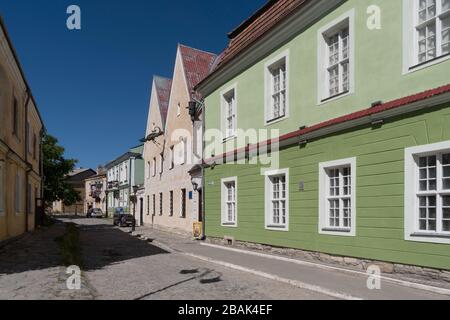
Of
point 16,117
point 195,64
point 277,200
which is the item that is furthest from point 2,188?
point 195,64

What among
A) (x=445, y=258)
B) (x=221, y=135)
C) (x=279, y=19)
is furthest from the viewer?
(x=221, y=135)

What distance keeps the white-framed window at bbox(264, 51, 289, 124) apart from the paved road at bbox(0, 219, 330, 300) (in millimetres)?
5146

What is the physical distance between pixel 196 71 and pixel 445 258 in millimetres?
20051

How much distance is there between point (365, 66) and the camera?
10.2 m

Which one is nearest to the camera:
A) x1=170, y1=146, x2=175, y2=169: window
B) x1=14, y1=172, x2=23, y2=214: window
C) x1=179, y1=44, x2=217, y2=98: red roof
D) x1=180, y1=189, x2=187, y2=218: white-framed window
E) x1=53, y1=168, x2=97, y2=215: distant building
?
x1=14, y1=172, x2=23, y2=214: window

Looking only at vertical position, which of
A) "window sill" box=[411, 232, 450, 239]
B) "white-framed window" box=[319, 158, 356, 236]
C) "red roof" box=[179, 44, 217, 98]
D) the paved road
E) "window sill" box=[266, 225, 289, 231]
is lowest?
the paved road

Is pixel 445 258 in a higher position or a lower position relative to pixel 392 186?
lower

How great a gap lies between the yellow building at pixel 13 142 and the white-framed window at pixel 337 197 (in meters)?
10.0

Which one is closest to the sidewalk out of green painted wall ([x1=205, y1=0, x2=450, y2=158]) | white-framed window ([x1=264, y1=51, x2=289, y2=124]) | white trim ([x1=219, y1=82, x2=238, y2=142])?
green painted wall ([x1=205, y1=0, x2=450, y2=158])

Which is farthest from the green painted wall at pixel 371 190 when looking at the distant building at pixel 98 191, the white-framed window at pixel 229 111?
the distant building at pixel 98 191

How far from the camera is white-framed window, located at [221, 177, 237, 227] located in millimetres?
16734

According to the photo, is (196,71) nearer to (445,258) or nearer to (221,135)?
(221,135)

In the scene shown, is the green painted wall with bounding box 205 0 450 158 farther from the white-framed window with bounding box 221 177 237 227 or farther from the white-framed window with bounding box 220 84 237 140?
the white-framed window with bounding box 221 177 237 227

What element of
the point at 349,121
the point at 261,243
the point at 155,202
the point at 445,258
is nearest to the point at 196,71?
the point at 155,202
